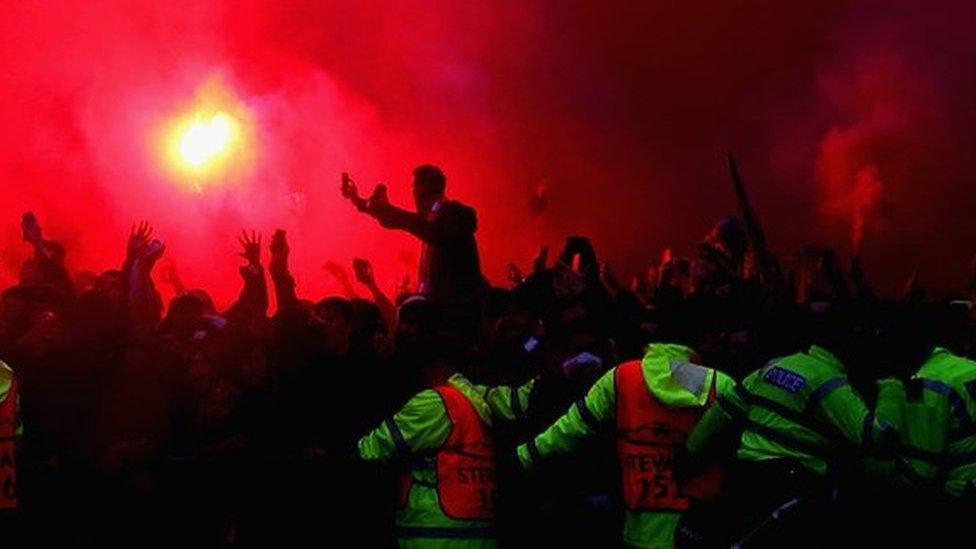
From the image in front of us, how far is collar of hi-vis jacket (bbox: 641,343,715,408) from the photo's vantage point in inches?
207

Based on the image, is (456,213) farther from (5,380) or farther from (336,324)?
(5,380)

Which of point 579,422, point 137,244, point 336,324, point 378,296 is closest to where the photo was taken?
point 579,422

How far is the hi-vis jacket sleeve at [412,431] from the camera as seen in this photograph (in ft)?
17.9

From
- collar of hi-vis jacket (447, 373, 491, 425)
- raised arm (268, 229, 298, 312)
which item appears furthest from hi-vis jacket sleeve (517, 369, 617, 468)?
raised arm (268, 229, 298, 312)

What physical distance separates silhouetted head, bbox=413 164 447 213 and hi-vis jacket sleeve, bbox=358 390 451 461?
2.33m

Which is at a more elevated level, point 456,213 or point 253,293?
point 456,213

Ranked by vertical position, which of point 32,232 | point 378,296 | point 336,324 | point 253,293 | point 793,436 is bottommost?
point 793,436

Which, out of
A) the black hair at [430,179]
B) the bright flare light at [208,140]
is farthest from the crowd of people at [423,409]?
the bright flare light at [208,140]

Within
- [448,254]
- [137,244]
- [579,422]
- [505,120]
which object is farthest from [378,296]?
[505,120]

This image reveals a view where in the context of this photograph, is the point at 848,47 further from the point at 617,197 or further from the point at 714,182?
the point at 617,197

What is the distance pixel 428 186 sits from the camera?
763 cm

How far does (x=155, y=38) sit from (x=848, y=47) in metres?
7.43

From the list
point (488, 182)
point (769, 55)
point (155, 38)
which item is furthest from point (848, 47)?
point (155, 38)

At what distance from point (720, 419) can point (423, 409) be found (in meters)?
1.22
